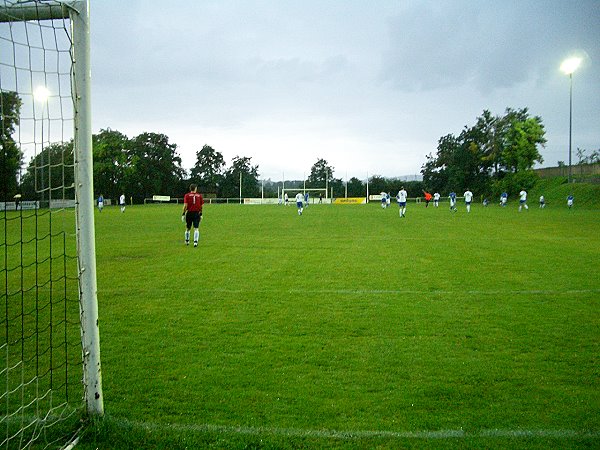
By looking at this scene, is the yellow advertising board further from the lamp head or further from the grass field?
the grass field

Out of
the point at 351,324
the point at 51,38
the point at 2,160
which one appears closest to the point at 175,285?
the point at 351,324

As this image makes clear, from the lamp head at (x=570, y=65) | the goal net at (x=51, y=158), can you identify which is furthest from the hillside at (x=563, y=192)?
the goal net at (x=51, y=158)

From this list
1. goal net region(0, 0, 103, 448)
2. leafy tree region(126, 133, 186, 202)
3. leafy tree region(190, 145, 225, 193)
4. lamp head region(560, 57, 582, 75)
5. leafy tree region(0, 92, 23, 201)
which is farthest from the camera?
leafy tree region(190, 145, 225, 193)

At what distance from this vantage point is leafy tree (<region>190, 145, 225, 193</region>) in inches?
3504

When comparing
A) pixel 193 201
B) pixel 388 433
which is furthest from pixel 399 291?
pixel 193 201

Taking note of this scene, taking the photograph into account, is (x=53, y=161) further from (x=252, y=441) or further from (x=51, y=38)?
(x=252, y=441)

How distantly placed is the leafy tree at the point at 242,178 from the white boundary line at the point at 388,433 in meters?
79.3

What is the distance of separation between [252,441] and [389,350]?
2212 mm

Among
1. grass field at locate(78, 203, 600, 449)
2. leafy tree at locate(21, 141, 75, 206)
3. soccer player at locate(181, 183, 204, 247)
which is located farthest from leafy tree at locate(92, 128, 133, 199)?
leafy tree at locate(21, 141, 75, 206)

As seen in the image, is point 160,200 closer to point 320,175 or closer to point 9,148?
point 320,175

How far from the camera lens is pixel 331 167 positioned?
89688 mm

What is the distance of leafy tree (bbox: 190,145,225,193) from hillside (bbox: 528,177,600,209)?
52893 mm

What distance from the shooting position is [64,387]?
13.8ft

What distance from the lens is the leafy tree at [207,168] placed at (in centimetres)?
8900
